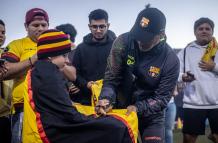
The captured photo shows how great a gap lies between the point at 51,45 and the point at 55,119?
2.58ft

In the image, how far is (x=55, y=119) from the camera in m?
3.62

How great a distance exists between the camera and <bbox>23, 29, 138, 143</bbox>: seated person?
3.59 meters

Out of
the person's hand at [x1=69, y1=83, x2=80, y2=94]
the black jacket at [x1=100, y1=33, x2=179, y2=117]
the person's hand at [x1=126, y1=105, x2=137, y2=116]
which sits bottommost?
the person's hand at [x1=69, y1=83, x2=80, y2=94]

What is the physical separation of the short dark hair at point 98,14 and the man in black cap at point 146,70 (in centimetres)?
194

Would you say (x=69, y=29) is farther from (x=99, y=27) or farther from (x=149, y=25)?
(x=149, y=25)

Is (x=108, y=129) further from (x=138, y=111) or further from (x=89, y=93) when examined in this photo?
(x=89, y=93)

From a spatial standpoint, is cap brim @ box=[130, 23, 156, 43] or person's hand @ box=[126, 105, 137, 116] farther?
cap brim @ box=[130, 23, 156, 43]

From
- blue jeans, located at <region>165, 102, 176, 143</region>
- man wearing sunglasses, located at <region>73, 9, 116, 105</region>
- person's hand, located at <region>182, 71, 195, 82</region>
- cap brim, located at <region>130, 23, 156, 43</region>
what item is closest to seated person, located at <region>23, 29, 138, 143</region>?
cap brim, located at <region>130, 23, 156, 43</region>

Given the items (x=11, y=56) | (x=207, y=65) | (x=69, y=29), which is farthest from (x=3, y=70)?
(x=207, y=65)

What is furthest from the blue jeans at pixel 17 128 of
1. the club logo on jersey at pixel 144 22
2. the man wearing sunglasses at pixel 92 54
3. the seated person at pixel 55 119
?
the club logo on jersey at pixel 144 22

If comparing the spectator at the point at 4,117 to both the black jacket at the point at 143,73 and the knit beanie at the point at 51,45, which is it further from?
the black jacket at the point at 143,73

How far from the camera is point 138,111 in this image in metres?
4.17

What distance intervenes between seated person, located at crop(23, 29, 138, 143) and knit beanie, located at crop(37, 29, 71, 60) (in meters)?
0.21

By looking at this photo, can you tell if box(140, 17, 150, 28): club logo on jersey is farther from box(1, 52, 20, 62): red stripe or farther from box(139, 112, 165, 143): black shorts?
box(1, 52, 20, 62): red stripe
